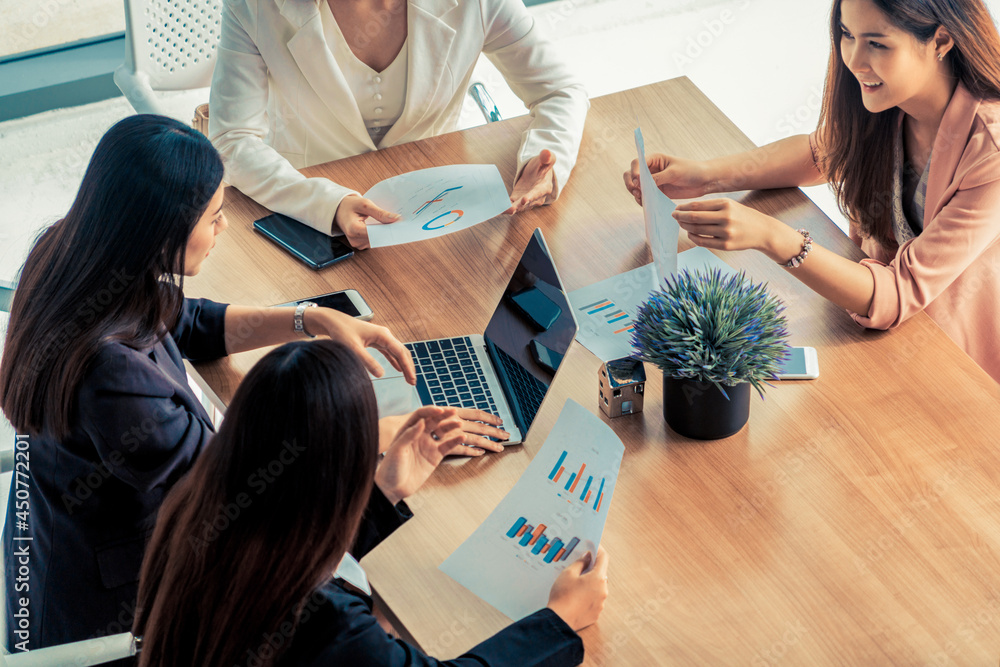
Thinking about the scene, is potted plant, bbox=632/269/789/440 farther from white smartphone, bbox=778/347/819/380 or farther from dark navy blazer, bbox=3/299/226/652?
dark navy blazer, bbox=3/299/226/652

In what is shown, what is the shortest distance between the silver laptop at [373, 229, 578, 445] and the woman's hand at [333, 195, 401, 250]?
317 mm

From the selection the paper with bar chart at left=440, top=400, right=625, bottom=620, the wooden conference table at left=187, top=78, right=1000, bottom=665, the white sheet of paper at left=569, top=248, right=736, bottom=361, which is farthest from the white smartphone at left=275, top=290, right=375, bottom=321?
the paper with bar chart at left=440, top=400, right=625, bottom=620

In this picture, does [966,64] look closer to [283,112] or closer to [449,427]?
[449,427]

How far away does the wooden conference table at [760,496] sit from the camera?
108 centimetres

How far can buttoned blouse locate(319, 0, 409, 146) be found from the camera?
1.95 m

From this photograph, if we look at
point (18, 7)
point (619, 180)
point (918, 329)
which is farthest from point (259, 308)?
point (18, 7)

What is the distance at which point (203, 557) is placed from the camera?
0.94 metres

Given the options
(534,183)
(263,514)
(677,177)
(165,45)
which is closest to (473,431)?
(263,514)

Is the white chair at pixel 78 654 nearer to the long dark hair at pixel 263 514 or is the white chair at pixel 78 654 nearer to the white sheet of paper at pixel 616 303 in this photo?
the long dark hair at pixel 263 514

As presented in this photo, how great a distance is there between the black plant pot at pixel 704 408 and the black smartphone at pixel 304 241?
0.69 meters

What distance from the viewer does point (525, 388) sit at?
4.51ft

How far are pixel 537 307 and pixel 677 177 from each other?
0.54 meters

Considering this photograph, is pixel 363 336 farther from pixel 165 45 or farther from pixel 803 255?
pixel 165 45

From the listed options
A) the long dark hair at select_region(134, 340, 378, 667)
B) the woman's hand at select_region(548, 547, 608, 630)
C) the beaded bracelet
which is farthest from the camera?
the beaded bracelet
